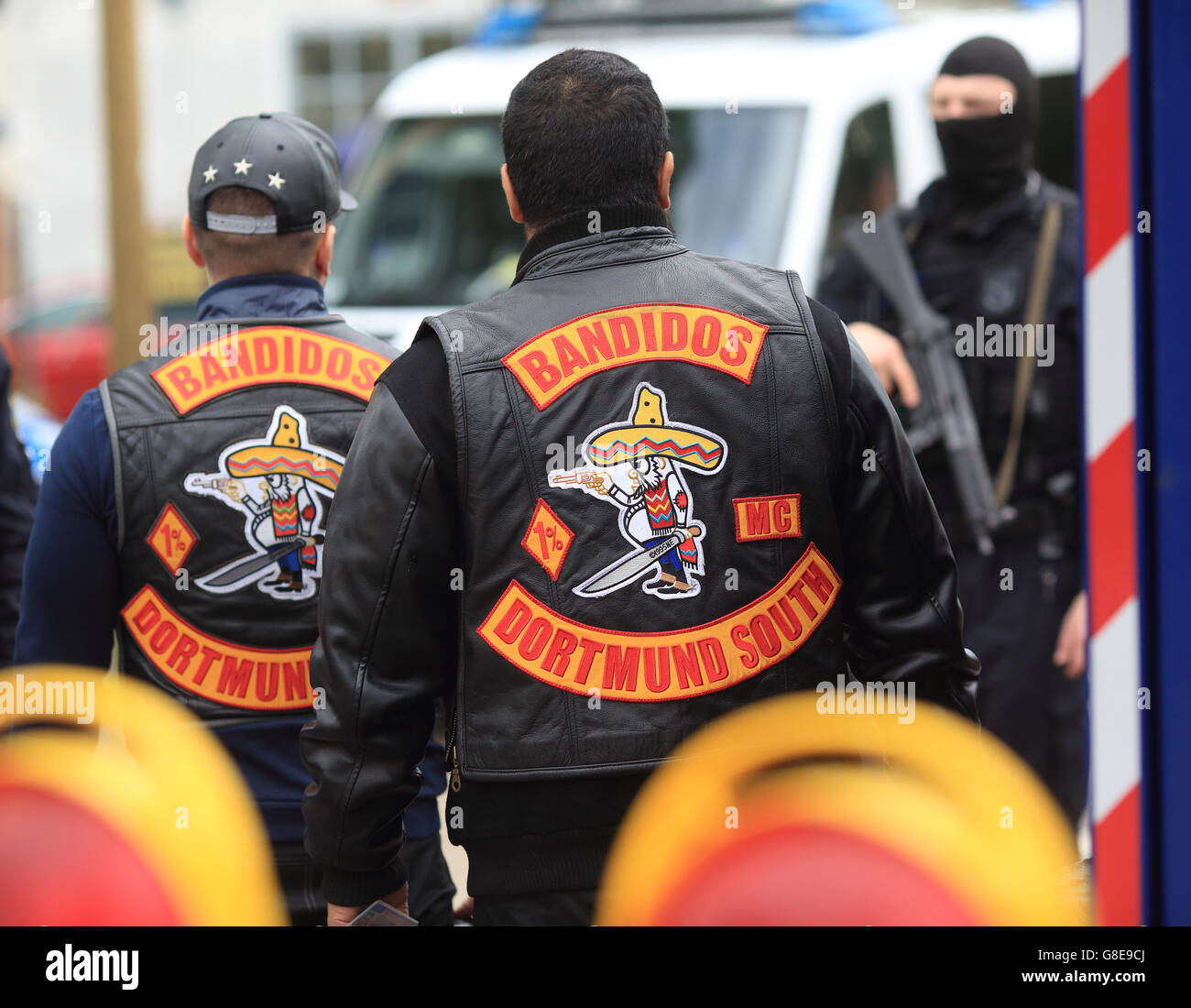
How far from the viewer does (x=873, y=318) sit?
4.32 metres

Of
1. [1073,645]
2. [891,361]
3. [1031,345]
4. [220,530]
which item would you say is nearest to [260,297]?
[220,530]

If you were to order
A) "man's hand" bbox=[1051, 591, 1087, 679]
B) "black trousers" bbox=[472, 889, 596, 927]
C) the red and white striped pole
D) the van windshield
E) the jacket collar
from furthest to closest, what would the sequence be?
the van windshield
"man's hand" bbox=[1051, 591, 1087, 679]
the jacket collar
"black trousers" bbox=[472, 889, 596, 927]
the red and white striped pole

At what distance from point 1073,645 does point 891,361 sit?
2.80 ft

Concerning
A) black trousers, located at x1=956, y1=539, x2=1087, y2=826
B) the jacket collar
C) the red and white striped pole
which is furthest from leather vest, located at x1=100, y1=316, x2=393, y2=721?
black trousers, located at x1=956, y1=539, x2=1087, y2=826

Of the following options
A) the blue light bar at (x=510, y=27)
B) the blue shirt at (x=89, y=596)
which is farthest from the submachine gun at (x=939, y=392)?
the blue light bar at (x=510, y=27)

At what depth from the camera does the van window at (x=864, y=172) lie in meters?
6.41

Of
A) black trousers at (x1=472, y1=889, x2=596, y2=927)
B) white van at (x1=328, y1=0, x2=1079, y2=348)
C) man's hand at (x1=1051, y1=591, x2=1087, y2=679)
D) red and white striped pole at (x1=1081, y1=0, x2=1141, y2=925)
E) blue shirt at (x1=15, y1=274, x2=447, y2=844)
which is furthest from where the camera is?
white van at (x1=328, y1=0, x2=1079, y2=348)

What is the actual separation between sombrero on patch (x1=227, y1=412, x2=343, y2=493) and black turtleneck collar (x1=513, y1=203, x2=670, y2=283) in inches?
Answer: 23.4

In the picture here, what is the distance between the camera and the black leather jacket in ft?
7.08

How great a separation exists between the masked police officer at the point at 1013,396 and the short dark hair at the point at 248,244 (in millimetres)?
1827

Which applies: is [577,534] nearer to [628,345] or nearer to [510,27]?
[628,345]

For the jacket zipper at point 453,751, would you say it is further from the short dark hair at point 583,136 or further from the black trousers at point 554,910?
the short dark hair at point 583,136

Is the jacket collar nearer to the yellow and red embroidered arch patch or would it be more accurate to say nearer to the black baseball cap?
the black baseball cap

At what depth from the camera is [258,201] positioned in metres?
2.82
